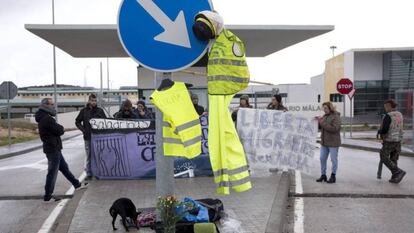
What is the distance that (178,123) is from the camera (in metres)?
3.67

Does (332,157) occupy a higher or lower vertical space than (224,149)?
lower

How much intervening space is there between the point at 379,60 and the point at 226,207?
1997 inches

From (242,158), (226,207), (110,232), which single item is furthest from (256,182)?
(242,158)

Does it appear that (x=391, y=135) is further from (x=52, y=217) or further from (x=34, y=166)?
(x=34, y=166)

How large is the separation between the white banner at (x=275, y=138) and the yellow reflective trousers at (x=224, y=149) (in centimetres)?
774

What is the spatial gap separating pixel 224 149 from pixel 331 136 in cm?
783

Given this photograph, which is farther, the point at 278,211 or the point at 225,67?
the point at 278,211

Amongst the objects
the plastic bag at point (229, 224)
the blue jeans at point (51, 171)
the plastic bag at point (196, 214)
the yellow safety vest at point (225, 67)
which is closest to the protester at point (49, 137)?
the blue jeans at point (51, 171)

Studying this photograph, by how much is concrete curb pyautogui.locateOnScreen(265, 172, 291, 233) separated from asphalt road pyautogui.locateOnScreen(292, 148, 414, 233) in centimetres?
24

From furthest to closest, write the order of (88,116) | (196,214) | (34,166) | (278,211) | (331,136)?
1. (34,166)
2. (331,136)
3. (88,116)
4. (278,211)
5. (196,214)

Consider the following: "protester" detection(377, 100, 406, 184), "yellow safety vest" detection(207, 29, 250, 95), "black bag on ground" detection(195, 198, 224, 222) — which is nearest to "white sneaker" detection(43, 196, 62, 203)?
"black bag on ground" detection(195, 198, 224, 222)

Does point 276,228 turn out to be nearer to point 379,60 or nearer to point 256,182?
point 256,182

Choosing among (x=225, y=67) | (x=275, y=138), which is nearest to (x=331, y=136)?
(x=275, y=138)

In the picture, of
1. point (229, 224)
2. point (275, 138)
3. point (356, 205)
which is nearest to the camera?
point (229, 224)
